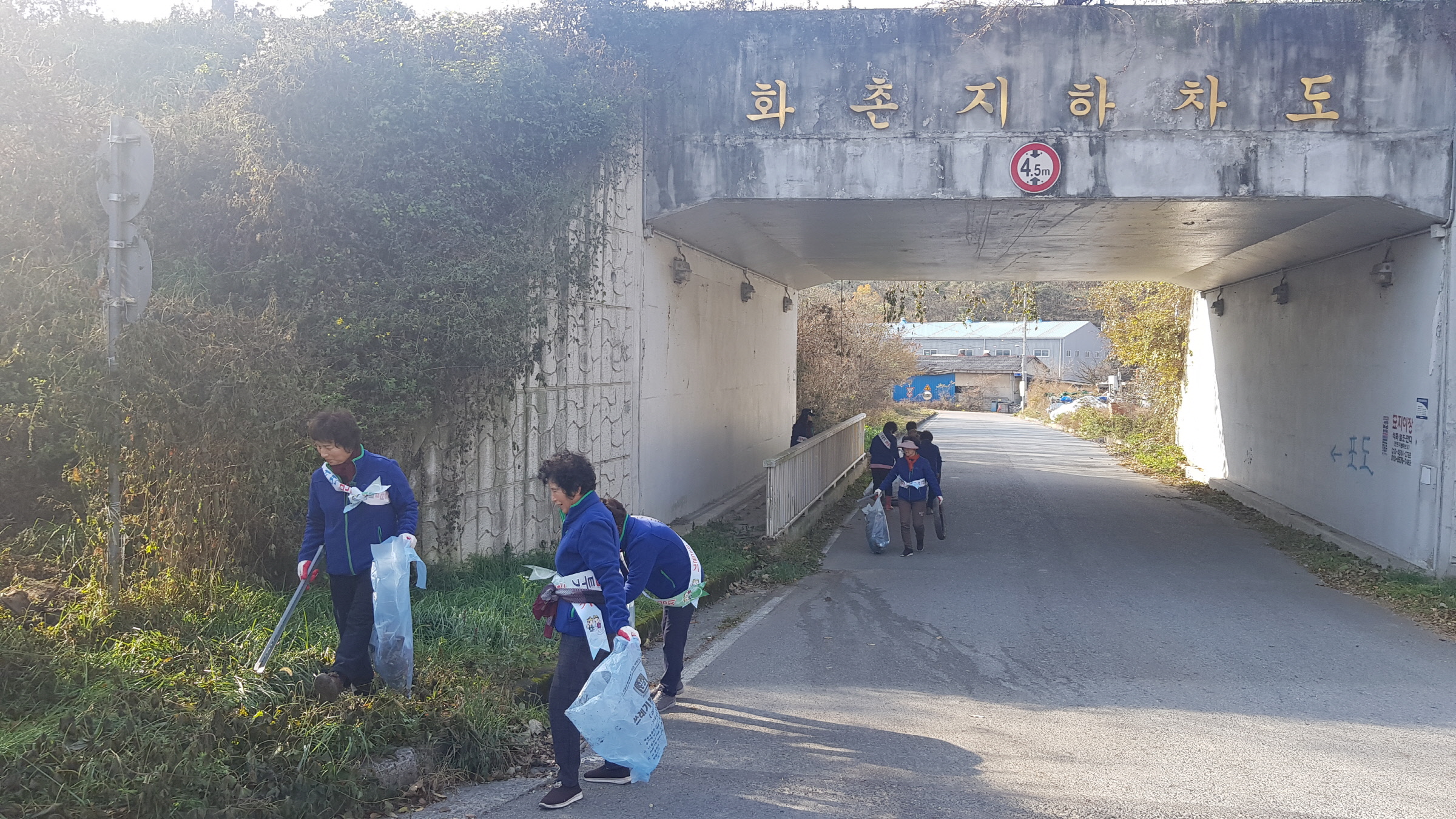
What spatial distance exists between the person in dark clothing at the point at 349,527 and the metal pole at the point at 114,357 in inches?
50.6

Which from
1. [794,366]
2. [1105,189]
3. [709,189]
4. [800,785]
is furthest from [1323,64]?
[794,366]

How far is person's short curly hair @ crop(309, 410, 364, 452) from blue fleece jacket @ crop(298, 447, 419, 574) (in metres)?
0.14

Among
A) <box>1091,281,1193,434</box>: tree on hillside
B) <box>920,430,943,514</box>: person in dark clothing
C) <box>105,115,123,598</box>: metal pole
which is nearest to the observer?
<box>105,115,123,598</box>: metal pole

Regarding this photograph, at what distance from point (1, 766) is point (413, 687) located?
5.81 feet

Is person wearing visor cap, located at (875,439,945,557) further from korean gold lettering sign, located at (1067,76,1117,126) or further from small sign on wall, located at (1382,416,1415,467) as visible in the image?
small sign on wall, located at (1382,416,1415,467)

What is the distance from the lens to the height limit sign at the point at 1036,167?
403 inches

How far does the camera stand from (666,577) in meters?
5.46

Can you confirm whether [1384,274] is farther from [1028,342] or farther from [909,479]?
[1028,342]

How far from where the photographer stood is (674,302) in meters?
12.4

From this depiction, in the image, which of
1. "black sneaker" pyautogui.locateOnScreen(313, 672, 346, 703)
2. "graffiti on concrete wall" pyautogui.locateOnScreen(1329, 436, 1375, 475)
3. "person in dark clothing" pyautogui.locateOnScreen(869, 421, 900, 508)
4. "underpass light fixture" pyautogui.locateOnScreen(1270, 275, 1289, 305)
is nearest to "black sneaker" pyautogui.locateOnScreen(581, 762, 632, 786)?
"black sneaker" pyautogui.locateOnScreen(313, 672, 346, 703)

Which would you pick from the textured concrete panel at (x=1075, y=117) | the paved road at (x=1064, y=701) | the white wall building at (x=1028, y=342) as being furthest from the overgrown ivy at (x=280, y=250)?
the white wall building at (x=1028, y=342)

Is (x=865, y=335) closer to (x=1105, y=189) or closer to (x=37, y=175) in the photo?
(x=1105, y=189)

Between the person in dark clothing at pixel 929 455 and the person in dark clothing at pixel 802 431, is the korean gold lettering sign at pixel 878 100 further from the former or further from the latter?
the person in dark clothing at pixel 802 431

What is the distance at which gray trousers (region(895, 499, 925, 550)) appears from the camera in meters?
11.8
